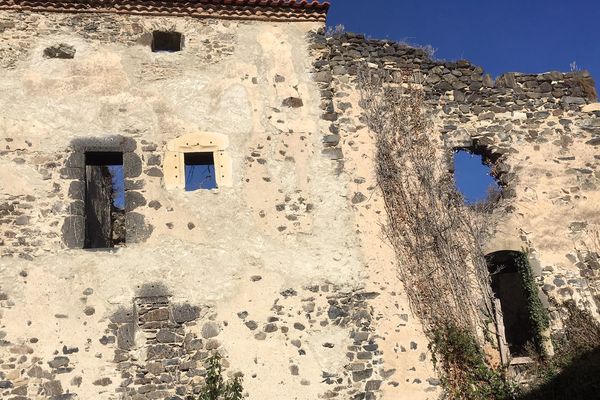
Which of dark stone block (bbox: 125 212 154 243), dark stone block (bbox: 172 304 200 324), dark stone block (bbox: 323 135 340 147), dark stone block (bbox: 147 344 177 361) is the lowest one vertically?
dark stone block (bbox: 147 344 177 361)

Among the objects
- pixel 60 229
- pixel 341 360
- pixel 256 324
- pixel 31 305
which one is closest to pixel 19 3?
pixel 60 229

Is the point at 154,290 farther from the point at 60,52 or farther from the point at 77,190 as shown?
the point at 60,52

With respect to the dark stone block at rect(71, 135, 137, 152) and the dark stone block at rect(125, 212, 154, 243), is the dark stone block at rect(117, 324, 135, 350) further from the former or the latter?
the dark stone block at rect(71, 135, 137, 152)

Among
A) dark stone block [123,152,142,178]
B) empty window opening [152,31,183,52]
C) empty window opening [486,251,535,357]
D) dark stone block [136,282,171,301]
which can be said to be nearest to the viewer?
dark stone block [136,282,171,301]

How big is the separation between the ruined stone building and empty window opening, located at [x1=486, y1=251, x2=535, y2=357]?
99 centimetres

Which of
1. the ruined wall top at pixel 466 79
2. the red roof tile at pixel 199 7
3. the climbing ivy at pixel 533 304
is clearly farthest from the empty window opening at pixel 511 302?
the red roof tile at pixel 199 7

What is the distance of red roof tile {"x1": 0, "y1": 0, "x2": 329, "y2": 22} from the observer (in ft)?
27.6

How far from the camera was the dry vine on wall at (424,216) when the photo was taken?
8.19 metres

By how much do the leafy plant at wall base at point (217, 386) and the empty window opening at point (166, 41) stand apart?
473 cm

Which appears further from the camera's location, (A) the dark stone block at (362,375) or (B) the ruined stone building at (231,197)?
(A) the dark stone block at (362,375)

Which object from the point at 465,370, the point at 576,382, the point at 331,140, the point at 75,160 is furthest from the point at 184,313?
the point at 576,382

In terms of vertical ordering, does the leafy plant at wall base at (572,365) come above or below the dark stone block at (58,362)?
below

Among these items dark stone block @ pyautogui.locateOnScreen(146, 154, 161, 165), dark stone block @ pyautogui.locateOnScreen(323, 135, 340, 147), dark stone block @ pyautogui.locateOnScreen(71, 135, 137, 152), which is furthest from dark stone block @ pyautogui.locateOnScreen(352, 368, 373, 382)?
dark stone block @ pyautogui.locateOnScreen(71, 135, 137, 152)

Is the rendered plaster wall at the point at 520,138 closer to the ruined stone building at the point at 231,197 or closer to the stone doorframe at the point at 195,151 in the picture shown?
the ruined stone building at the point at 231,197
